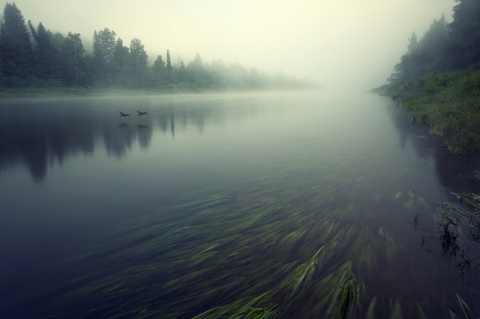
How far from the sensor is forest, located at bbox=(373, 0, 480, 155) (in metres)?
16.3

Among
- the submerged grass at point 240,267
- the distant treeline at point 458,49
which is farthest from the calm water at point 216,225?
the distant treeline at point 458,49

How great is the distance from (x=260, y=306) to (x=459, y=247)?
545cm

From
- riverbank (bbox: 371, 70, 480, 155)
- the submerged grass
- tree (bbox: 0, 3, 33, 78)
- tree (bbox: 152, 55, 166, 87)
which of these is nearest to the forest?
riverbank (bbox: 371, 70, 480, 155)

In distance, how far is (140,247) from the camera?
6.49m

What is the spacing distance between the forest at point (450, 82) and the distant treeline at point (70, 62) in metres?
108

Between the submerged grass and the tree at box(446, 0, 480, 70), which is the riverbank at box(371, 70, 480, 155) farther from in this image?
the tree at box(446, 0, 480, 70)

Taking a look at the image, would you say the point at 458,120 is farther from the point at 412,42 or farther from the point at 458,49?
the point at 412,42

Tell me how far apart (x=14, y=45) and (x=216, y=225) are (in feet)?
395

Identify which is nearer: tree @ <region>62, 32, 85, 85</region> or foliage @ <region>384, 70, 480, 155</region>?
foliage @ <region>384, 70, 480, 155</region>

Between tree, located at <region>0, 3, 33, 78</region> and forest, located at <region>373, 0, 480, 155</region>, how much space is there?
4481 inches

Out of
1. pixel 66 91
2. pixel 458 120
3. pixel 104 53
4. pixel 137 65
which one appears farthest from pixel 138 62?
pixel 458 120

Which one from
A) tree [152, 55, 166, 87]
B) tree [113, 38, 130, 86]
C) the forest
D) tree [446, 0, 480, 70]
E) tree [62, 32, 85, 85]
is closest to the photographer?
the forest

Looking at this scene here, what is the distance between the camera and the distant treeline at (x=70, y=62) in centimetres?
8480

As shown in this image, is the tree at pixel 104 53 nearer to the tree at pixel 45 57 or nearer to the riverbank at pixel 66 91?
the riverbank at pixel 66 91
